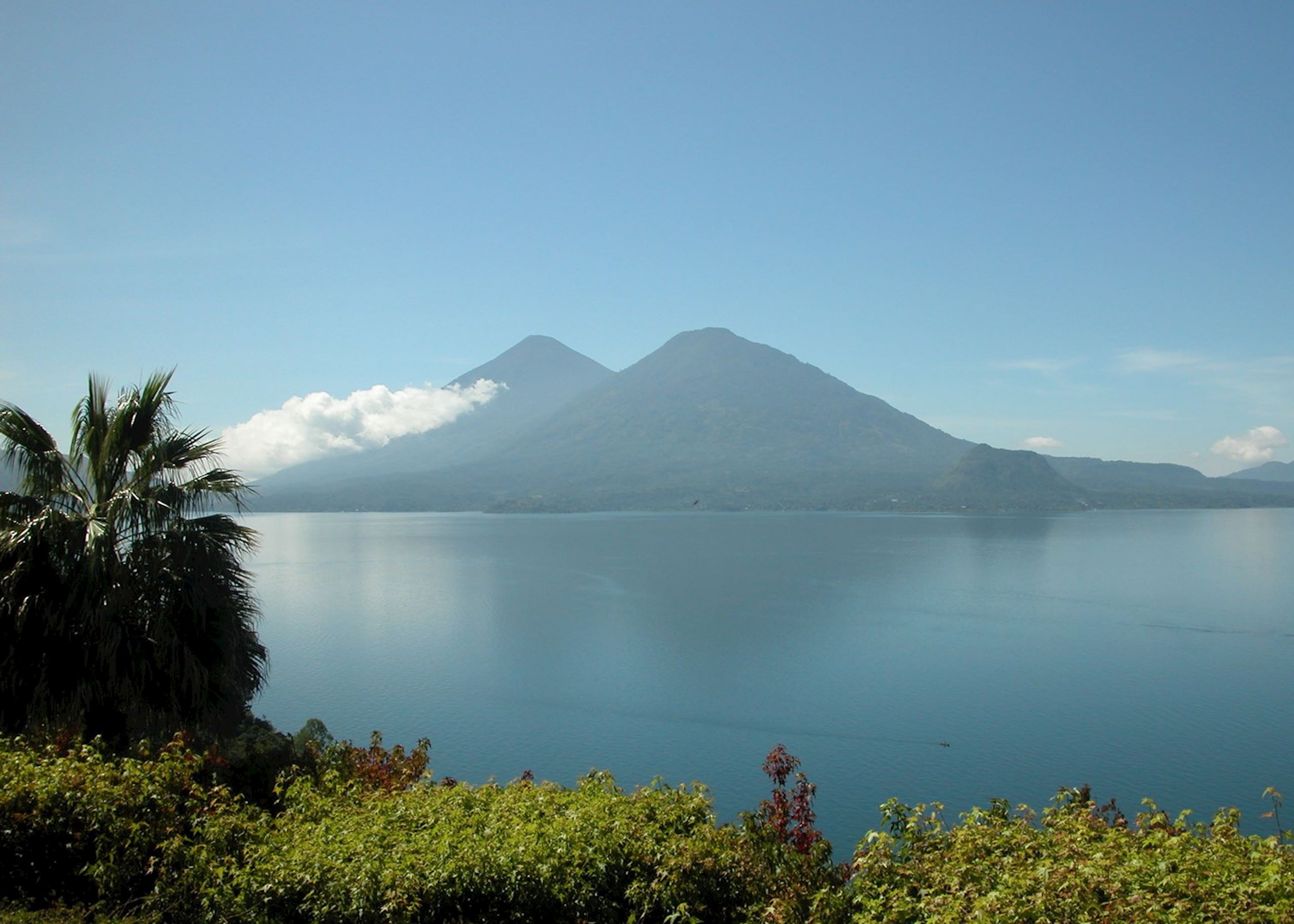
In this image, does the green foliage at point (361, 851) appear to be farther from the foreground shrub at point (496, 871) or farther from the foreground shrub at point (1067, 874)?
the foreground shrub at point (1067, 874)

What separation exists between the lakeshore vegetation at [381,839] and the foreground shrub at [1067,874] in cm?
1

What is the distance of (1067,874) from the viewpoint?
3.85 meters

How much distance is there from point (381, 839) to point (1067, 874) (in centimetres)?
356

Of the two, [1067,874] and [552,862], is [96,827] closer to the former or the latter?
[552,862]

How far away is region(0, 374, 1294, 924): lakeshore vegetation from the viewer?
4.15 metres

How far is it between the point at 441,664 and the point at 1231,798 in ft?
93.0

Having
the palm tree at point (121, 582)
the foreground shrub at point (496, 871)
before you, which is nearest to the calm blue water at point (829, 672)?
the palm tree at point (121, 582)

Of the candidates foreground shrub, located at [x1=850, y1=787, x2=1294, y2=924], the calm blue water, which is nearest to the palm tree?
foreground shrub, located at [x1=850, y1=787, x2=1294, y2=924]

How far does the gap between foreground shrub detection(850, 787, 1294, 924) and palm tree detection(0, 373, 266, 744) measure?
6.62 meters

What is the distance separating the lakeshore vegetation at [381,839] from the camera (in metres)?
4.15

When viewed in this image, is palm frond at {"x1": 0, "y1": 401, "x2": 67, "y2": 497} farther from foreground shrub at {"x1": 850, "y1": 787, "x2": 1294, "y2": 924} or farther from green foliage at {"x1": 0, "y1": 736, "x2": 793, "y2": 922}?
foreground shrub at {"x1": 850, "y1": 787, "x2": 1294, "y2": 924}

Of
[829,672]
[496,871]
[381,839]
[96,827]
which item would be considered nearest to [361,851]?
[381,839]

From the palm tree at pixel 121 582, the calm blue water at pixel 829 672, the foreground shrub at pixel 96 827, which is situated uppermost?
the palm tree at pixel 121 582

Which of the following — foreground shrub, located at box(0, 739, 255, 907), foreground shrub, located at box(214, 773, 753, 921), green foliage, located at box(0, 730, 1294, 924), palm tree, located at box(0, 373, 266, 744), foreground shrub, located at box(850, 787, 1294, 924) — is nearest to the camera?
foreground shrub, located at box(850, 787, 1294, 924)
